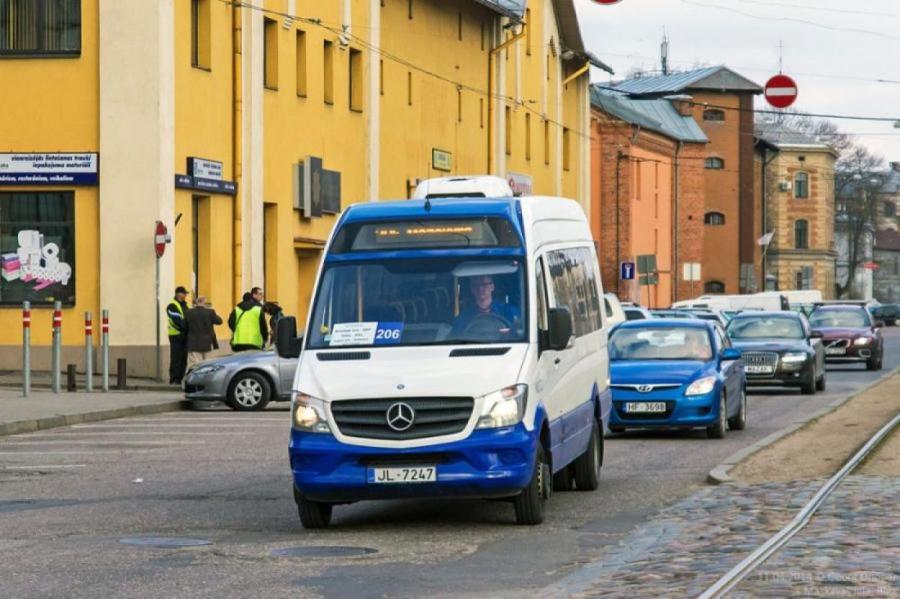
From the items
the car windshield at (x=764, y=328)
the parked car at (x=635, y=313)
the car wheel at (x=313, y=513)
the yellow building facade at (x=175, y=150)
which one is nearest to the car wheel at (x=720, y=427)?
the car wheel at (x=313, y=513)

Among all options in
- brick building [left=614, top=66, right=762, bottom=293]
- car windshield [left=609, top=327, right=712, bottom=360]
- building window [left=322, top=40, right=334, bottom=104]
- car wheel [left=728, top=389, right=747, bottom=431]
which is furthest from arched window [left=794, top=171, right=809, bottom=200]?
car windshield [left=609, top=327, right=712, bottom=360]

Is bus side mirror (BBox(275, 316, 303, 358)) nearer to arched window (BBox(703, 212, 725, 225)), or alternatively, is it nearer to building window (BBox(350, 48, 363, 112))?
building window (BBox(350, 48, 363, 112))

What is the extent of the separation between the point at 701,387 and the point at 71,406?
953 cm

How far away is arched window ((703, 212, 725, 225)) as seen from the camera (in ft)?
373

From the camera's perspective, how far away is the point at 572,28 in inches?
2771

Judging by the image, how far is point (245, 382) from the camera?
30.3m

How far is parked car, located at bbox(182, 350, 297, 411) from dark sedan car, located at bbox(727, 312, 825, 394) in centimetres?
858

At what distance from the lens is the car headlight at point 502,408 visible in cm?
1354

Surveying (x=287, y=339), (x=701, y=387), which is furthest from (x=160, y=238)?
(x=287, y=339)

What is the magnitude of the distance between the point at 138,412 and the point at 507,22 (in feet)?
114

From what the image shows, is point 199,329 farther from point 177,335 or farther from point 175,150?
point 175,150

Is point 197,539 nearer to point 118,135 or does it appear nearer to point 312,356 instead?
point 312,356

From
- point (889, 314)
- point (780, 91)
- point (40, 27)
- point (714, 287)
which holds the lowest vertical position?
point (889, 314)

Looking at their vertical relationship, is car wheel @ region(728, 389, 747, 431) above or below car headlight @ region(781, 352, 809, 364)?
below
